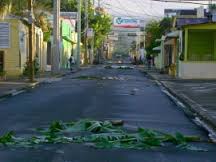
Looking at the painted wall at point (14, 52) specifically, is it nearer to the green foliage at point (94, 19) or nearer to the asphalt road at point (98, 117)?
the asphalt road at point (98, 117)

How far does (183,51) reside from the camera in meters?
46.0

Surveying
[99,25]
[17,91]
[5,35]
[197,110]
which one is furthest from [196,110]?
[99,25]

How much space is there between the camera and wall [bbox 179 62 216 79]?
45.2 m

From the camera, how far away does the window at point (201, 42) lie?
4838cm

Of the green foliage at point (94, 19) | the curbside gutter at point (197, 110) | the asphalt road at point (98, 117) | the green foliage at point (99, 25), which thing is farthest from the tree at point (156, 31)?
the asphalt road at point (98, 117)

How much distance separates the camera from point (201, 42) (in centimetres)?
4884

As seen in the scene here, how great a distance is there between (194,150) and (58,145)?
2.51 metres

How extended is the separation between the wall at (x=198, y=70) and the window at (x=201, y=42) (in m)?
2.64

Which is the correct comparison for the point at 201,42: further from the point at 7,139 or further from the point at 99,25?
the point at 99,25

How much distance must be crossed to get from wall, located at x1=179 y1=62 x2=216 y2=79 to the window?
104 inches

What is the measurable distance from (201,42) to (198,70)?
163 inches

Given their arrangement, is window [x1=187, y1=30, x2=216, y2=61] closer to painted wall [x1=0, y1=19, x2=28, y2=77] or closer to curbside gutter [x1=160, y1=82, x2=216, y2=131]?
painted wall [x1=0, y1=19, x2=28, y2=77]

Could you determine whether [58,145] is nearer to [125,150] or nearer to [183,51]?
[125,150]

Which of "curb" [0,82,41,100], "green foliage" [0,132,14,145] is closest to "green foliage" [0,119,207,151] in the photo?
"green foliage" [0,132,14,145]
